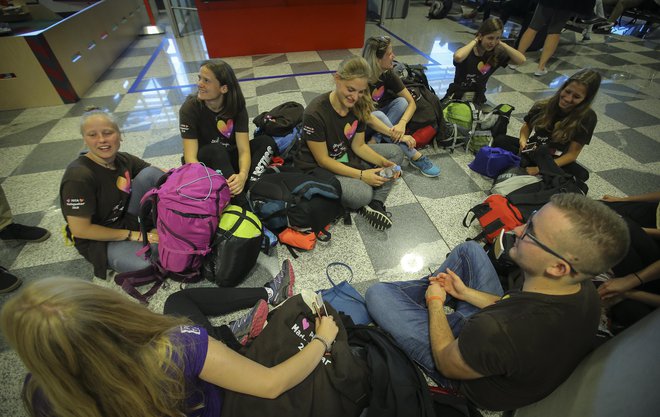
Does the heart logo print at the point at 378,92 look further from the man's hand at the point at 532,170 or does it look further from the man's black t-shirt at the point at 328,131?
the man's hand at the point at 532,170

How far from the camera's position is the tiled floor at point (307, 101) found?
83.6 inches

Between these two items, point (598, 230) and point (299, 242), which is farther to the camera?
point (299, 242)

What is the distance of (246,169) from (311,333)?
4.81ft

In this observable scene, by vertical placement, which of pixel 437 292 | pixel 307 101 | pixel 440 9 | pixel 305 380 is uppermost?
pixel 305 380

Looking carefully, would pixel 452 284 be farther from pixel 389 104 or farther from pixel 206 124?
pixel 389 104

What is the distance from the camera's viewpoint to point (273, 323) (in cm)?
132

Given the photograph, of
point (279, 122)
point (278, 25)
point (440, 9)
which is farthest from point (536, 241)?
point (440, 9)

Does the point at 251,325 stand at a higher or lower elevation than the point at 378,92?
lower

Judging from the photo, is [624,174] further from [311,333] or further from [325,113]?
[311,333]

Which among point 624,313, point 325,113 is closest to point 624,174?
point 624,313

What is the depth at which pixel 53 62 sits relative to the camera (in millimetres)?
3885

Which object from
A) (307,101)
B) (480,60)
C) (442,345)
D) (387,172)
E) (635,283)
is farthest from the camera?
(307,101)

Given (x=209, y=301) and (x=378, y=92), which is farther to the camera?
(x=378, y=92)

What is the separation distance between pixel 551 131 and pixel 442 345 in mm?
2287
